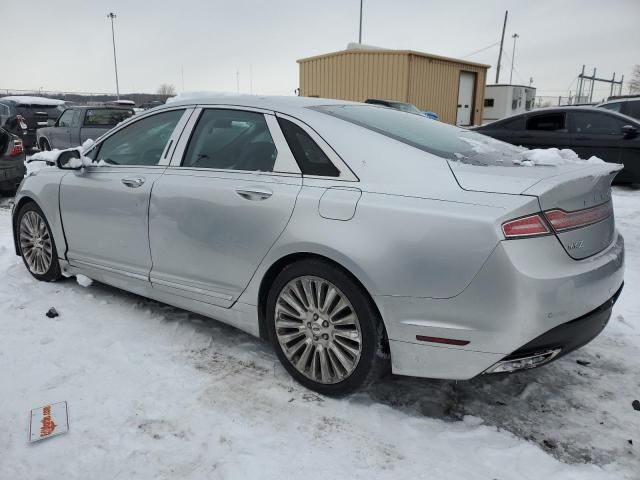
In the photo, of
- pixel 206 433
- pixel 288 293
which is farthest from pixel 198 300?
pixel 206 433

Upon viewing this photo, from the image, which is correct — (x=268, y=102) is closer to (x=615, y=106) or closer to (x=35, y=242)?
(x=35, y=242)

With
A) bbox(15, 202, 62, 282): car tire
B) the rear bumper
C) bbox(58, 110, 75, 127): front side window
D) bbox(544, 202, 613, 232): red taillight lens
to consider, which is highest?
bbox(58, 110, 75, 127): front side window

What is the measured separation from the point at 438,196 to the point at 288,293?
0.96 meters

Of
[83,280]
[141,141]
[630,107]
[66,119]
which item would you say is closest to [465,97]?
[630,107]

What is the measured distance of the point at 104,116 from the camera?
12453 mm

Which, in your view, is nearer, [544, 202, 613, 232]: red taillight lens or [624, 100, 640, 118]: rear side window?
[544, 202, 613, 232]: red taillight lens

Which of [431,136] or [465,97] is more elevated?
[465,97]

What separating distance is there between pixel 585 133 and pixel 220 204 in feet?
25.6

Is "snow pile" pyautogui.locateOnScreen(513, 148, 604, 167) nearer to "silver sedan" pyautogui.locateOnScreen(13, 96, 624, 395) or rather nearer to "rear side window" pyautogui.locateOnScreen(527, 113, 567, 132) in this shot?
"silver sedan" pyautogui.locateOnScreen(13, 96, 624, 395)

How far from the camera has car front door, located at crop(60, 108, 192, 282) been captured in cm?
347

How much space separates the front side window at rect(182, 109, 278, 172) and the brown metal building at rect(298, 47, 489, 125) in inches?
672

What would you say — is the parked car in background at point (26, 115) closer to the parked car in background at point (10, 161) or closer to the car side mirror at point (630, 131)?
→ the parked car in background at point (10, 161)

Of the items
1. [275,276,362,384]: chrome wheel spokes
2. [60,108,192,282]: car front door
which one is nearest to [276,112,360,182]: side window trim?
[275,276,362,384]: chrome wheel spokes

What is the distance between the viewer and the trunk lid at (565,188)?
2.22 m
